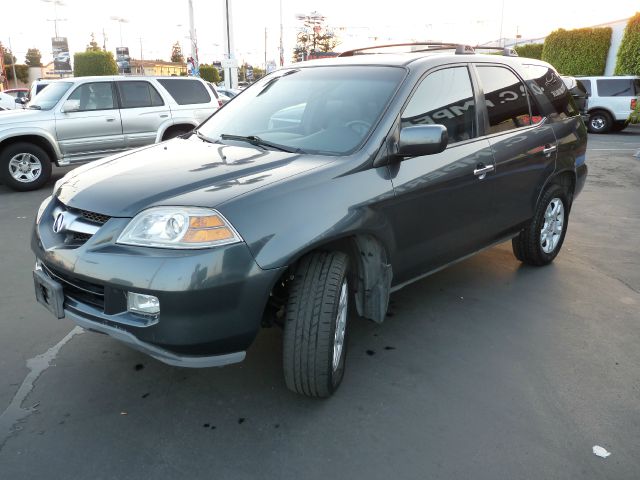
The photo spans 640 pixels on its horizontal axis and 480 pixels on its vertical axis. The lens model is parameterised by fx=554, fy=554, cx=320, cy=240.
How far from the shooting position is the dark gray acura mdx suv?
237 cm

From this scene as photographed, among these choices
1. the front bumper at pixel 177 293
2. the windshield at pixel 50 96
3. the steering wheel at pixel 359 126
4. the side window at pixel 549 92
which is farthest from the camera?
the windshield at pixel 50 96

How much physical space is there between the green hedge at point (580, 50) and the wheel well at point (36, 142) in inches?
865

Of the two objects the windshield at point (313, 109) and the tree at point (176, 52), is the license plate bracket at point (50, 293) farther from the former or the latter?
the tree at point (176, 52)

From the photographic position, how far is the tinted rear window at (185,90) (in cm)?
969

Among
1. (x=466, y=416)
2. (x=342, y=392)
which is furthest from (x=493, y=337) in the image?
(x=342, y=392)

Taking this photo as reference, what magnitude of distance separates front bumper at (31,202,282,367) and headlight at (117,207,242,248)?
38mm

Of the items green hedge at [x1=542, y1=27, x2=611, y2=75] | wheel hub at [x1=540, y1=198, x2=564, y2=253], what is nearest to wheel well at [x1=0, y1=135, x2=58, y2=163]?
wheel hub at [x1=540, y1=198, x2=564, y2=253]

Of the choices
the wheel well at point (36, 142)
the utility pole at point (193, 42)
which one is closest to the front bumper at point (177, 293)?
the wheel well at point (36, 142)

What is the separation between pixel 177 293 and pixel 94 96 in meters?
7.77

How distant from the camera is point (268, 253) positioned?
7.91 feet

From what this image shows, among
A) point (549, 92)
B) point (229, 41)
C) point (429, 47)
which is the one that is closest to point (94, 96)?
point (429, 47)

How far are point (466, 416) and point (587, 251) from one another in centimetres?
345

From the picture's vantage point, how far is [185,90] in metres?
9.84

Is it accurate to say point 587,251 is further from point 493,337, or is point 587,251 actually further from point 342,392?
point 342,392
